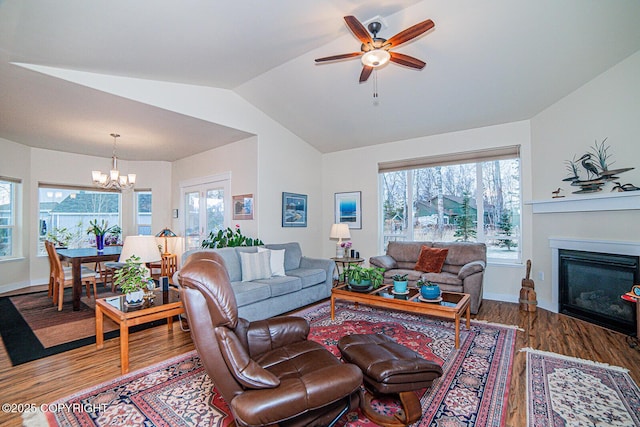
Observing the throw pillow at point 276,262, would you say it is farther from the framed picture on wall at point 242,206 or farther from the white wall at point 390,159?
the white wall at point 390,159

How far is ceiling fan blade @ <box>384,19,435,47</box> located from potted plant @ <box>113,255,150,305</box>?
10.4ft

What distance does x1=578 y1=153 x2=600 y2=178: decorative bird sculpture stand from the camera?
3.62 m

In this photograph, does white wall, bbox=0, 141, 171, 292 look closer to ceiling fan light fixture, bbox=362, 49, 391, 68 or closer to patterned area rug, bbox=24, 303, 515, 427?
patterned area rug, bbox=24, 303, 515, 427

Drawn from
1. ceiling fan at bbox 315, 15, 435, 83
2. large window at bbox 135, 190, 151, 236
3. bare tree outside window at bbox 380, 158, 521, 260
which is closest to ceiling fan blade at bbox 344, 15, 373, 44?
ceiling fan at bbox 315, 15, 435, 83

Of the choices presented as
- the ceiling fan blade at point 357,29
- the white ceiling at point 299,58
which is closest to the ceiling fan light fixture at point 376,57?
the ceiling fan blade at point 357,29

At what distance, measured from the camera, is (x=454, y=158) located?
5160mm

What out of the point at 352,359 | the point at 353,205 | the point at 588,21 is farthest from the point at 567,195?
the point at 352,359

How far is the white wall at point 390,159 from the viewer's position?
15.1 ft

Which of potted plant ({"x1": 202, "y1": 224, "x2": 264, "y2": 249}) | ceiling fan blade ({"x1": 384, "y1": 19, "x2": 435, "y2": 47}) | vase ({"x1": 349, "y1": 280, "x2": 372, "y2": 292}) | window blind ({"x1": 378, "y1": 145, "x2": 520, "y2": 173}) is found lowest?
vase ({"x1": 349, "y1": 280, "x2": 372, "y2": 292})

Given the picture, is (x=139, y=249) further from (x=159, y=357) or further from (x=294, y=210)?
(x=294, y=210)

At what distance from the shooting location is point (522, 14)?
2912 millimetres

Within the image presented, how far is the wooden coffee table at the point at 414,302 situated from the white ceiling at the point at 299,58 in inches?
109

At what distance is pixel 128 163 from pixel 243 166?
141 inches

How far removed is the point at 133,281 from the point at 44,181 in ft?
16.0
